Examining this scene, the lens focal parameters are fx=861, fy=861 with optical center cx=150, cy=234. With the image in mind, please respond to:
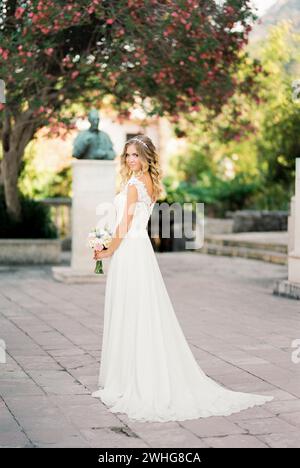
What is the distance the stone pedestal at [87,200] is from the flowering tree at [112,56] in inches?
51.2

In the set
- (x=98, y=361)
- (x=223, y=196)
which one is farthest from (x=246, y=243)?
(x=98, y=361)

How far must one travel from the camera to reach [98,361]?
719cm

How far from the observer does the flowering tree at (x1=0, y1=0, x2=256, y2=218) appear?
12.5 m

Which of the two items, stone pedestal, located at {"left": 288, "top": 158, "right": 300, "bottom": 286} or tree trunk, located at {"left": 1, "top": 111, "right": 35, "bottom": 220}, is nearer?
stone pedestal, located at {"left": 288, "top": 158, "right": 300, "bottom": 286}

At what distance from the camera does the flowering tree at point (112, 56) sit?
40.9ft

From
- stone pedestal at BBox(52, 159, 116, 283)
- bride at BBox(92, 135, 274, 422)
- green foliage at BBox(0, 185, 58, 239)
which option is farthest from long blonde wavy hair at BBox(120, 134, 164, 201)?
green foliage at BBox(0, 185, 58, 239)

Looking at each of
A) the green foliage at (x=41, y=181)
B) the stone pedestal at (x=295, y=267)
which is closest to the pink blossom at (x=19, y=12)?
the stone pedestal at (x=295, y=267)

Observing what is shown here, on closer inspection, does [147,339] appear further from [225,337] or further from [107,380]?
[225,337]

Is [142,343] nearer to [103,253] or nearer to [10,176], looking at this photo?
[103,253]

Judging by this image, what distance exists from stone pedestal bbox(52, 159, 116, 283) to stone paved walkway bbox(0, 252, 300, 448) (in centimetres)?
51

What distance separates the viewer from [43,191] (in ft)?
66.9

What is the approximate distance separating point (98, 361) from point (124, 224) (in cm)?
175

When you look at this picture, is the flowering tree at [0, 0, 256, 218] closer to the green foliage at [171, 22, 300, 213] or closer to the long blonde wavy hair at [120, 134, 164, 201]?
the green foliage at [171, 22, 300, 213]

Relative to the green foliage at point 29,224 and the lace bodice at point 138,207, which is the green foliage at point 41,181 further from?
the lace bodice at point 138,207
